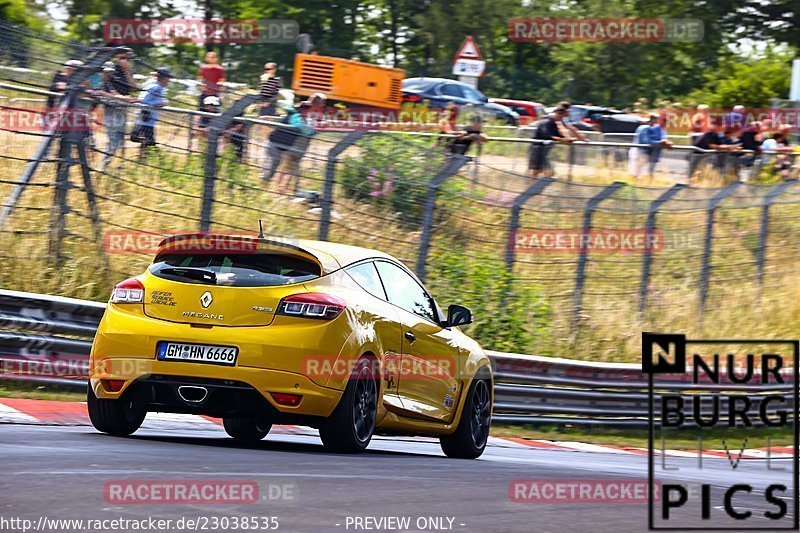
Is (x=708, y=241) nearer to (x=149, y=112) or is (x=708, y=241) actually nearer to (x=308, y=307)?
(x=149, y=112)

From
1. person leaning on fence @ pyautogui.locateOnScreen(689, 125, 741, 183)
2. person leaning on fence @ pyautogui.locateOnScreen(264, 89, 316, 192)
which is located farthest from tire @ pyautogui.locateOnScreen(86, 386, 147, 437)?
person leaning on fence @ pyautogui.locateOnScreen(689, 125, 741, 183)

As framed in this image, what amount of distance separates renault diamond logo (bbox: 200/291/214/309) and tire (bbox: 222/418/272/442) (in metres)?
1.89

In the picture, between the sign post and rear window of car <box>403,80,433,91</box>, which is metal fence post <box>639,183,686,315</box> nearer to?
the sign post

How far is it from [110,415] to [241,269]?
50.5 inches

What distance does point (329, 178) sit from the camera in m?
15.3

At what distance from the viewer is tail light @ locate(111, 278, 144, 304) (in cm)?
886

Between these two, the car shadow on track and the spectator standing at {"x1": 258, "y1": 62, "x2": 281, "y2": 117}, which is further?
the spectator standing at {"x1": 258, "y1": 62, "x2": 281, "y2": 117}

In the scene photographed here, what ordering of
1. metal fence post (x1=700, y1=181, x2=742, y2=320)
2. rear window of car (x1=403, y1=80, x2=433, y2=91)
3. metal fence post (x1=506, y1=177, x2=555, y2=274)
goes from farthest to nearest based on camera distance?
rear window of car (x1=403, y1=80, x2=433, y2=91), metal fence post (x1=700, y1=181, x2=742, y2=320), metal fence post (x1=506, y1=177, x2=555, y2=274)

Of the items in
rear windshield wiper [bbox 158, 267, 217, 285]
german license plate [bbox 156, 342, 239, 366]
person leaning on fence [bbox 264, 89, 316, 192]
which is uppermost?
person leaning on fence [bbox 264, 89, 316, 192]

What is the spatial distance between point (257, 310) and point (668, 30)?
168ft

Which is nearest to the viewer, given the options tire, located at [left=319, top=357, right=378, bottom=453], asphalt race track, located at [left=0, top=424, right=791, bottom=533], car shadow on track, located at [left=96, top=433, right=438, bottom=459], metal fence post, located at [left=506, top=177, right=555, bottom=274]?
asphalt race track, located at [left=0, top=424, right=791, bottom=533]

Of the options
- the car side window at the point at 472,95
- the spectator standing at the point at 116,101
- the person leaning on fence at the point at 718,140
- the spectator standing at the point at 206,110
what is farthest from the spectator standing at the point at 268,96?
the car side window at the point at 472,95

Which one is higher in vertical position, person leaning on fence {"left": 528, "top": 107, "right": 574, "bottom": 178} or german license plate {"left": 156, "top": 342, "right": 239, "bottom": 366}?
person leaning on fence {"left": 528, "top": 107, "right": 574, "bottom": 178}

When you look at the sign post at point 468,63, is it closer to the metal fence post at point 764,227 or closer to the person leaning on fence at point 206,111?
the metal fence post at point 764,227
